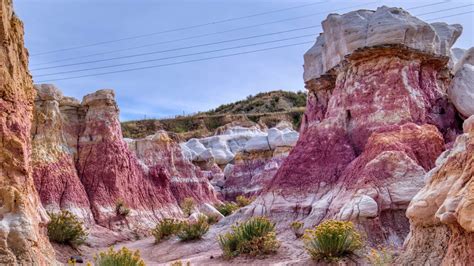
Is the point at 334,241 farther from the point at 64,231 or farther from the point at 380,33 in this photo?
the point at 380,33

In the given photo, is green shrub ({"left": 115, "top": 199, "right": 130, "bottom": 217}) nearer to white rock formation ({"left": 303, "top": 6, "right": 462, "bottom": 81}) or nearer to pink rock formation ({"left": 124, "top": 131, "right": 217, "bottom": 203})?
pink rock formation ({"left": 124, "top": 131, "right": 217, "bottom": 203})

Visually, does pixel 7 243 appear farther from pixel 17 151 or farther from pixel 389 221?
pixel 389 221

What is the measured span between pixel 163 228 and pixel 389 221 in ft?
26.7

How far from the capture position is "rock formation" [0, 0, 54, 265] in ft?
20.5

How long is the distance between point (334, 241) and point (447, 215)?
13.7ft

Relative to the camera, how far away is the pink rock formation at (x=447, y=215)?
18.3 feet

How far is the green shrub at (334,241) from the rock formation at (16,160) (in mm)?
5193

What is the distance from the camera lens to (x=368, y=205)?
37.2ft

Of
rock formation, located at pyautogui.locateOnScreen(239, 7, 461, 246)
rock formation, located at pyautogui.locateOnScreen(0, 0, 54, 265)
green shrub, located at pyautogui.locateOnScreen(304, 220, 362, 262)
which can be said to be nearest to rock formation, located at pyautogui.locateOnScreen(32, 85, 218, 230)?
rock formation, located at pyautogui.locateOnScreen(239, 7, 461, 246)

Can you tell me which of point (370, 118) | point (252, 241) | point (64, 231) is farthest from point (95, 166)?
point (370, 118)

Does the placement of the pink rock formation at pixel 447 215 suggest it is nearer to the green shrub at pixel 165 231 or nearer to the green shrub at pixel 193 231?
the green shrub at pixel 193 231

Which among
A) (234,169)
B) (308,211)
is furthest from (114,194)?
(234,169)

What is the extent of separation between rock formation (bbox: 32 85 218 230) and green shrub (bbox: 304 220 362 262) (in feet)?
35.1

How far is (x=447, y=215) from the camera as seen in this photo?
5.82 m
